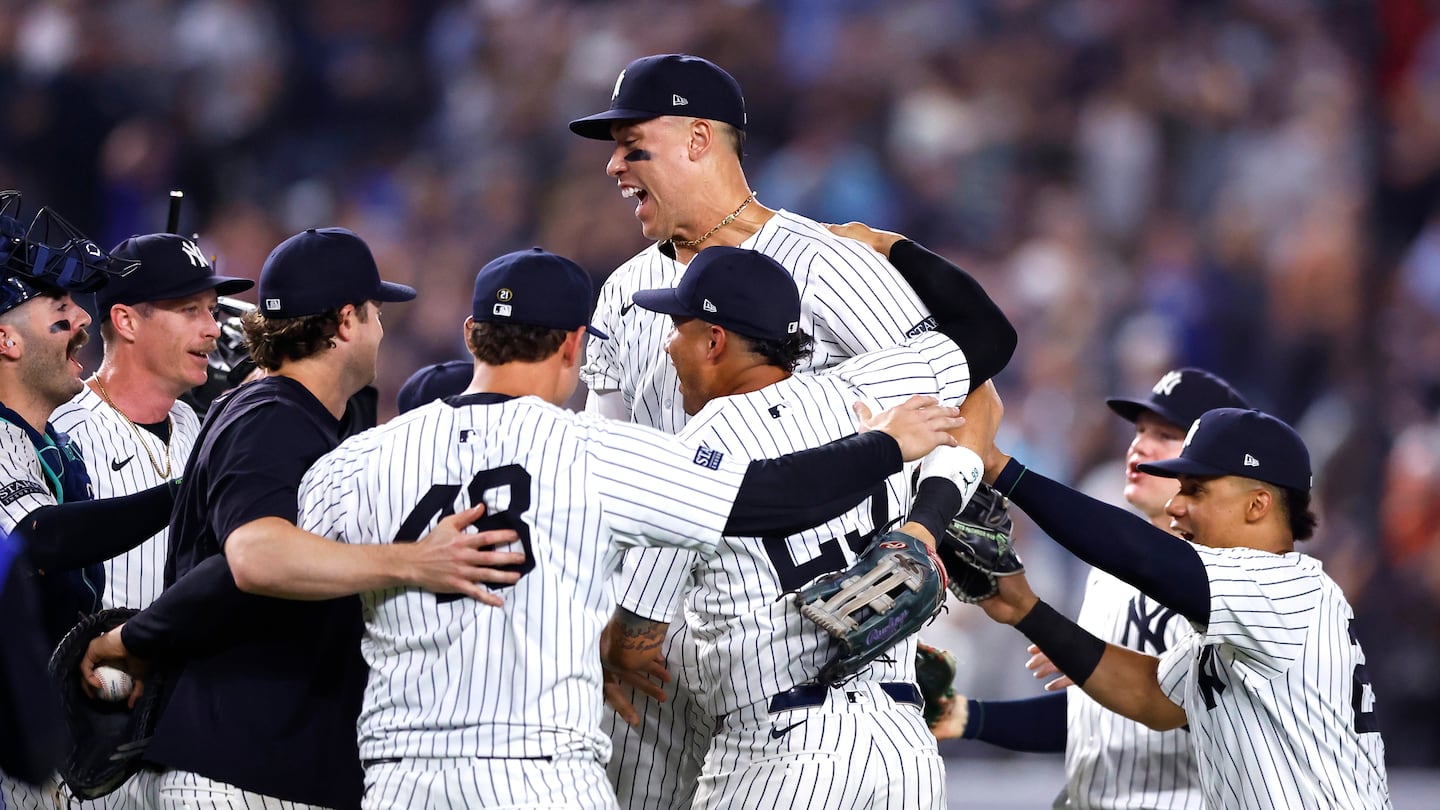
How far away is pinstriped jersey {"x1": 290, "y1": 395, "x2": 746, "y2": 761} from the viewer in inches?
112

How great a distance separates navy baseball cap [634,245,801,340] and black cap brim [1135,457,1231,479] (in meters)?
1.15

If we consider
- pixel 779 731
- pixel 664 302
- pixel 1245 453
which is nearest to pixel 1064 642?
pixel 1245 453

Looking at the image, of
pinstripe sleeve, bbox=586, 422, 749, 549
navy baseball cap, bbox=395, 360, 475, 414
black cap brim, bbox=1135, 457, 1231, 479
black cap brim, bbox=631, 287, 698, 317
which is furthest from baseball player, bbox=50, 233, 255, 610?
black cap brim, bbox=1135, 457, 1231, 479

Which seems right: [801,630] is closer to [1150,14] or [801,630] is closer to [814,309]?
[814,309]

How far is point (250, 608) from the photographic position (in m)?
3.15

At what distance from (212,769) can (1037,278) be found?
22.9 feet

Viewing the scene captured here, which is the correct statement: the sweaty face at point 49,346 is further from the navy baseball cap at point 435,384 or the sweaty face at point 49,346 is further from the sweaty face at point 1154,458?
the sweaty face at point 1154,458

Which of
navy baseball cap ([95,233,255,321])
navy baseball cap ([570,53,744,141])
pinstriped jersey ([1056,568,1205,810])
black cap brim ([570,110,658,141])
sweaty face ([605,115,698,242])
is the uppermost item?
navy baseball cap ([570,53,744,141])

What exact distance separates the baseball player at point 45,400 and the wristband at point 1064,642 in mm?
2256

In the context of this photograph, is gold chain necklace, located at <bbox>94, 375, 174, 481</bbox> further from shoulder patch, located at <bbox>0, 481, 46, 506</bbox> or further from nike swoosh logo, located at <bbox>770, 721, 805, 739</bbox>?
nike swoosh logo, located at <bbox>770, 721, 805, 739</bbox>

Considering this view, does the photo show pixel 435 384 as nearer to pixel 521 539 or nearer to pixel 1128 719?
pixel 521 539

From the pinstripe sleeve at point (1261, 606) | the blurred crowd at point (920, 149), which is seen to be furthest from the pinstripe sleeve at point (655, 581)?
the blurred crowd at point (920, 149)

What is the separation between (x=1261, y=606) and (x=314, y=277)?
2313 mm

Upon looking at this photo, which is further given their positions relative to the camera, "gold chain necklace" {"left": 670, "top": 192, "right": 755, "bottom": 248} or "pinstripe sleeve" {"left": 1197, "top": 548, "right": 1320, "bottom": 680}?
"gold chain necklace" {"left": 670, "top": 192, "right": 755, "bottom": 248}
